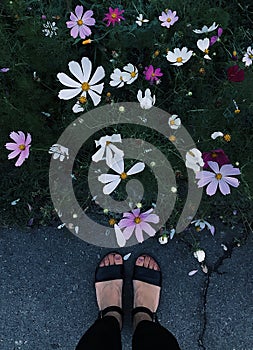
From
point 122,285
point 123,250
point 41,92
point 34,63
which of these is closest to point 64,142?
point 41,92

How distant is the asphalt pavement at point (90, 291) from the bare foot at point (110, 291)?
0.04 m

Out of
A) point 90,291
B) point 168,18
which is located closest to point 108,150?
point 168,18

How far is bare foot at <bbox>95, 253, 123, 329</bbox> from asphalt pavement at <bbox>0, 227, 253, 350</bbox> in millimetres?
39

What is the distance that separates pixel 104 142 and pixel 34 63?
0.54 m

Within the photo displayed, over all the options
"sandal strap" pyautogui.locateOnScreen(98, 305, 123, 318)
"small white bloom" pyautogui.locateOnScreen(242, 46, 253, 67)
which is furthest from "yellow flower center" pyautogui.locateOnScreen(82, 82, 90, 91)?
"sandal strap" pyautogui.locateOnScreen(98, 305, 123, 318)

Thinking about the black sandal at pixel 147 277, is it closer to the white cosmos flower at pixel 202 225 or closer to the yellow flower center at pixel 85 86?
the white cosmos flower at pixel 202 225

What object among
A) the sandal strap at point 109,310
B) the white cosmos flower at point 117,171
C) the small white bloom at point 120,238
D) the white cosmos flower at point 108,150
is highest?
the white cosmos flower at point 108,150

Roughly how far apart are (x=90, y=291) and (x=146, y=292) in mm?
234

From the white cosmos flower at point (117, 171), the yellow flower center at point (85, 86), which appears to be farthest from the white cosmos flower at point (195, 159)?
the yellow flower center at point (85, 86)

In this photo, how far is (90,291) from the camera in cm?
179

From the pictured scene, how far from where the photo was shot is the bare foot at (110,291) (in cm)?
172

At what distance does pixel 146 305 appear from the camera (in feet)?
5.63

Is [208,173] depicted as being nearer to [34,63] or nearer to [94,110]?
[94,110]

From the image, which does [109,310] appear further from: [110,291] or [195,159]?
[195,159]
